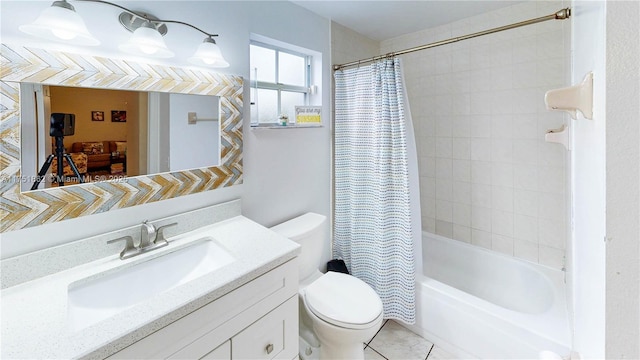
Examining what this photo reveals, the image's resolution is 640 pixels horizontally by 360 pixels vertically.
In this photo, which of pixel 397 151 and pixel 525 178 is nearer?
pixel 397 151

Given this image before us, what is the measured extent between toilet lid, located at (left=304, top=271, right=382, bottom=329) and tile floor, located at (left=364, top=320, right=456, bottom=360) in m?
0.47

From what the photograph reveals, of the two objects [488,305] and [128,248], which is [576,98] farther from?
[488,305]

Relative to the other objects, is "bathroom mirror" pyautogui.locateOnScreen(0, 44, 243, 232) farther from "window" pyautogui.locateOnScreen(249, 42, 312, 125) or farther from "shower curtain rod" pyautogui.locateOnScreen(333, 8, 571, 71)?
"shower curtain rod" pyautogui.locateOnScreen(333, 8, 571, 71)

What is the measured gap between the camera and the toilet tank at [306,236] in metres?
1.72

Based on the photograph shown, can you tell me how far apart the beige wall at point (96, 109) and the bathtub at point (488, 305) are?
1.92 metres

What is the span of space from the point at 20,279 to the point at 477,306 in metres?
2.13

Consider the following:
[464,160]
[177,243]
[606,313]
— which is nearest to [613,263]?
[606,313]

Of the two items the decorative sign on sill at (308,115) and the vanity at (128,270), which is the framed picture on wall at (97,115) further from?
the decorative sign on sill at (308,115)

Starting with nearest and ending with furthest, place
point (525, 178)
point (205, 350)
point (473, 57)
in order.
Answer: point (205, 350)
point (525, 178)
point (473, 57)

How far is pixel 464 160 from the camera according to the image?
2404 millimetres

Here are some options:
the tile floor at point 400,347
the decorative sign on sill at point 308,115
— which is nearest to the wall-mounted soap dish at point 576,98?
the decorative sign on sill at point 308,115

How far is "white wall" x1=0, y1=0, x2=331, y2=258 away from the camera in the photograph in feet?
3.44

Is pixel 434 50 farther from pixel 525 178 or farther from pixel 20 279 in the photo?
pixel 20 279

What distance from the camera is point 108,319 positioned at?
0.79 m
